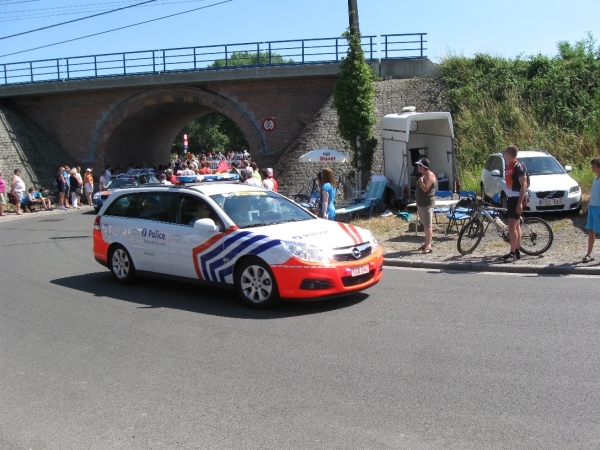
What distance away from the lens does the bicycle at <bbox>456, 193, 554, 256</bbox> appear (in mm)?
11359

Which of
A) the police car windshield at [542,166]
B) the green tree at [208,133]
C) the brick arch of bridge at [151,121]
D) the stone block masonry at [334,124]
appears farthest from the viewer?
the green tree at [208,133]

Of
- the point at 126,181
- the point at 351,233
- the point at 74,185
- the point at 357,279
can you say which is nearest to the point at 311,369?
the point at 357,279

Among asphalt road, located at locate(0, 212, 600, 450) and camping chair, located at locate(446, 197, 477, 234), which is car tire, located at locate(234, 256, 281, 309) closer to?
asphalt road, located at locate(0, 212, 600, 450)

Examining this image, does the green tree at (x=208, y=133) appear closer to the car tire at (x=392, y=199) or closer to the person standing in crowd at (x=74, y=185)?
the person standing in crowd at (x=74, y=185)

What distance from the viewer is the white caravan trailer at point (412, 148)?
19.0 m

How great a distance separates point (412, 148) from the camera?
20.3 metres

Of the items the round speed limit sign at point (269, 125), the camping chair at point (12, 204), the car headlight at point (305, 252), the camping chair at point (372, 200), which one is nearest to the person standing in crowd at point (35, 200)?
the camping chair at point (12, 204)

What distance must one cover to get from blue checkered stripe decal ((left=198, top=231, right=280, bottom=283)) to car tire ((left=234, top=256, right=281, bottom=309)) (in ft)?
0.43

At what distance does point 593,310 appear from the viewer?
7867mm

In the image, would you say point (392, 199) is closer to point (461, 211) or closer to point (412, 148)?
point (412, 148)

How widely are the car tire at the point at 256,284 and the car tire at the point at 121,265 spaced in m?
2.45

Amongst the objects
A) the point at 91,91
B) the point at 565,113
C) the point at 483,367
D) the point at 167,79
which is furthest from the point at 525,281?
the point at 91,91

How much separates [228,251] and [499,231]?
5.50 metres

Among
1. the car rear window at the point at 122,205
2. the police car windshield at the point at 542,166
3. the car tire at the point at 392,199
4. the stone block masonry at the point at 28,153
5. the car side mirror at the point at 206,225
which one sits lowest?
the car tire at the point at 392,199
